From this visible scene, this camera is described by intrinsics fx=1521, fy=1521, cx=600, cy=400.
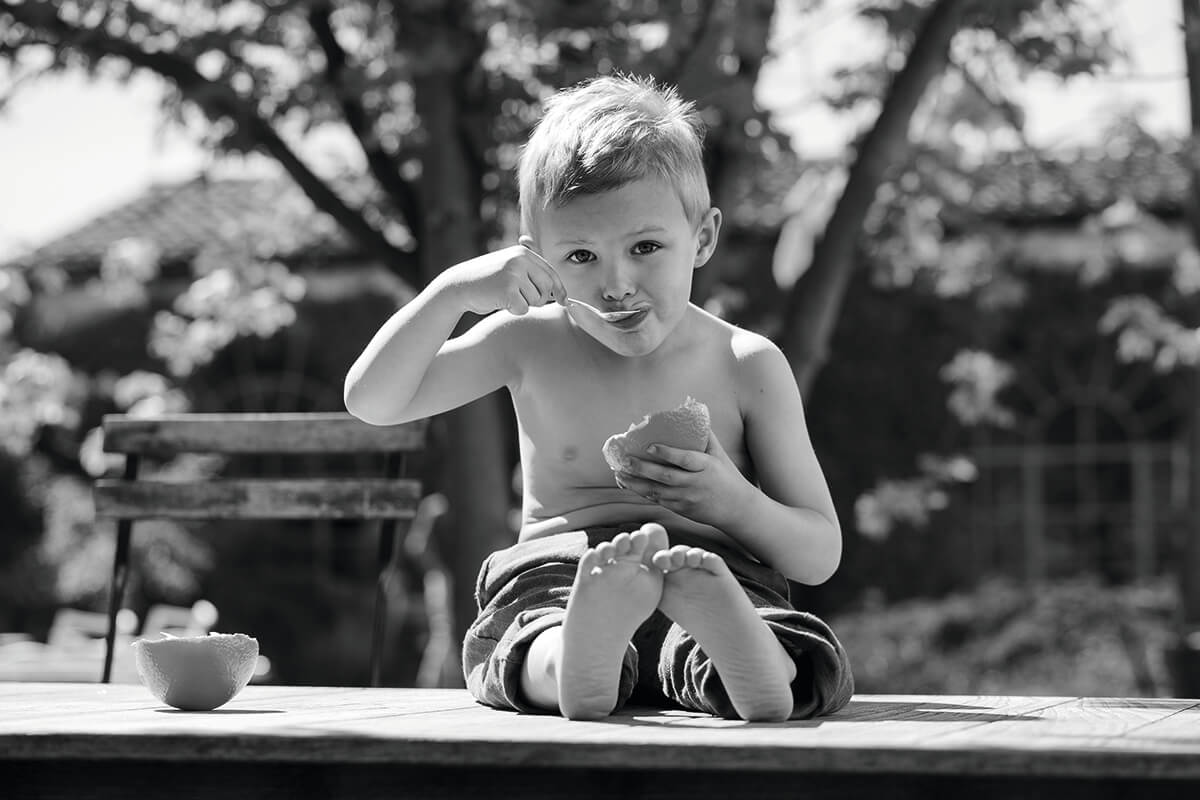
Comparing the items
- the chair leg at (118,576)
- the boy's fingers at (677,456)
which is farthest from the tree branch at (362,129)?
the boy's fingers at (677,456)

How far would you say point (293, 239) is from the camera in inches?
263

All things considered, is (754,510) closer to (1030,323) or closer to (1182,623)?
(1182,623)

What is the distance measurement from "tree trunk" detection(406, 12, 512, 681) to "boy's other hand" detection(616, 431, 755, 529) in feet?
7.55

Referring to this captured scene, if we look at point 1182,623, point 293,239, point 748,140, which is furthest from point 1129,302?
point 293,239

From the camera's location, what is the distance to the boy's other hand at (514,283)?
2.08m

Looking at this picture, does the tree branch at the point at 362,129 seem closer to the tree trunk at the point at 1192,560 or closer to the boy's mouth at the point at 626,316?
the boy's mouth at the point at 626,316

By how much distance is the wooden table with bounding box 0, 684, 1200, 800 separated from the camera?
4.70ft

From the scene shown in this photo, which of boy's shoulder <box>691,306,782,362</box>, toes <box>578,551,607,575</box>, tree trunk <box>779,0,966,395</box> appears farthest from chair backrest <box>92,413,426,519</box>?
toes <box>578,551,607,575</box>

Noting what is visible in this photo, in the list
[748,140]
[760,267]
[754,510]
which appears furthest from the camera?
[760,267]

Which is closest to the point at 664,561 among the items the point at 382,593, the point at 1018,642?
the point at 382,593

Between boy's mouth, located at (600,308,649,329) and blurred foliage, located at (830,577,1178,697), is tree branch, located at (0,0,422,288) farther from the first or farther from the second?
blurred foliage, located at (830,577,1178,697)

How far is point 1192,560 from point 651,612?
16.3 feet

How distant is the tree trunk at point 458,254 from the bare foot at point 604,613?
2.49 metres

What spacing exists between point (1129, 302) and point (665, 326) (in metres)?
5.01
